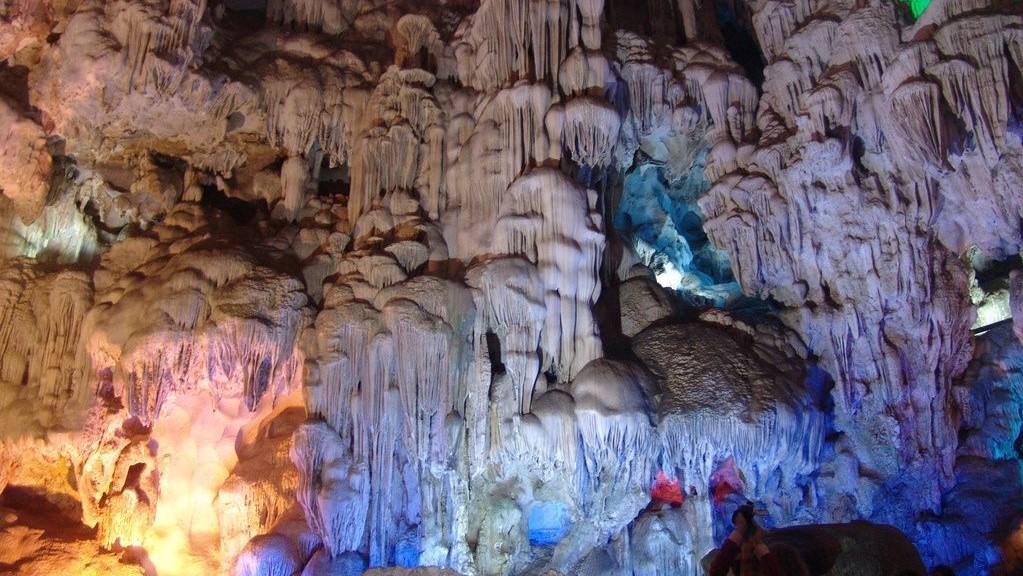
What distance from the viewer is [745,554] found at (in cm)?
357

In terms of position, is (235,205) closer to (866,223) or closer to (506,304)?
(506,304)

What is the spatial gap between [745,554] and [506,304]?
426 cm

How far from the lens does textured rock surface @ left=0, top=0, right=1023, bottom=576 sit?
7.48 m

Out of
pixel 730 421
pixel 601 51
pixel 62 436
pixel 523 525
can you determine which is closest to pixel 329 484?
pixel 523 525

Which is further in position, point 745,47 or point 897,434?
point 745,47

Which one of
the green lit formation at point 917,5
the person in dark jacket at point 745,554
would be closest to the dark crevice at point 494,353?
the person in dark jacket at point 745,554

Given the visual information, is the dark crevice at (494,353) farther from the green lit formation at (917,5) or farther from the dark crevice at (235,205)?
the green lit formation at (917,5)

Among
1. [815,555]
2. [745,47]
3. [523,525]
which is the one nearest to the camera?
[815,555]

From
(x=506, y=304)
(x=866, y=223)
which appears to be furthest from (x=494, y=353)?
(x=866, y=223)

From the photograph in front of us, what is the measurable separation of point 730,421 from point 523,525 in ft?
8.11

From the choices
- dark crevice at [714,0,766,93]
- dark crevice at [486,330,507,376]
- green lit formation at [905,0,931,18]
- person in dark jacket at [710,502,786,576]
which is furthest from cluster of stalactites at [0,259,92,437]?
green lit formation at [905,0,931,18]

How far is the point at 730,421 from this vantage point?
7.38 metres

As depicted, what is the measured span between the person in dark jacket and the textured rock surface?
345cm

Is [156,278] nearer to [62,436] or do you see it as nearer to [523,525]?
[62,436]
